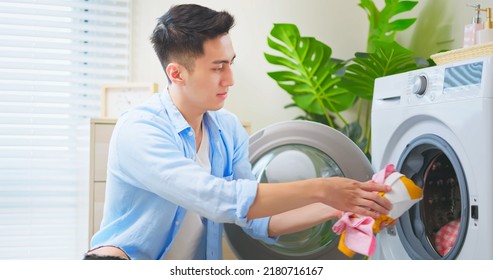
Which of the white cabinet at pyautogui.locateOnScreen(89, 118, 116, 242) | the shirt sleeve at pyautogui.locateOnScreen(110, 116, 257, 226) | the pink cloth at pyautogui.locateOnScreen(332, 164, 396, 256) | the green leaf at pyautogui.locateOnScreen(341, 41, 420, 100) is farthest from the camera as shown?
the green leaf at pyautogui.locateOnScreen(341, 41, 420, 100)

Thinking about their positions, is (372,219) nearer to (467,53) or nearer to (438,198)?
(438,198)

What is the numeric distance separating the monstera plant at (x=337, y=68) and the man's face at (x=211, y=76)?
1.07 m

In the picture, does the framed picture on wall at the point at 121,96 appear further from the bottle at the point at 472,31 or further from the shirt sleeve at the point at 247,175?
the bottle at the point at 472,31

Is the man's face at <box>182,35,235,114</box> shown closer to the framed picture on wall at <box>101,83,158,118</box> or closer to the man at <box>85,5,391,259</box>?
the man at <box>85,5,391,259</box>

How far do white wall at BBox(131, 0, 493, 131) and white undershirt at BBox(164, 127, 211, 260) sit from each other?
1176 millimetres

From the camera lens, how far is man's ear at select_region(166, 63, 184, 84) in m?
1.51

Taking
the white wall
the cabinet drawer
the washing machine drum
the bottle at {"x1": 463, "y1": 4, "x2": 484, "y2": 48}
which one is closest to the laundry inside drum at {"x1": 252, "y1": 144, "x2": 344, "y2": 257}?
the washing machine drum

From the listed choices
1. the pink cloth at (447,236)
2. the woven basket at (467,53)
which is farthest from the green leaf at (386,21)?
the pink cloth at (447,236)

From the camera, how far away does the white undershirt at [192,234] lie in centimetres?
160

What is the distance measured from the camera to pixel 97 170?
222 cm

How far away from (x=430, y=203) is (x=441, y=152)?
0.50 feet

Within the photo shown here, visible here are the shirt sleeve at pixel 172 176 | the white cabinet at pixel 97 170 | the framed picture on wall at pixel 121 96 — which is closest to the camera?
the shirt sleeve at pixel 172 176

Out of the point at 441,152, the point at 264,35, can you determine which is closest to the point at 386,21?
the point at 264,35
